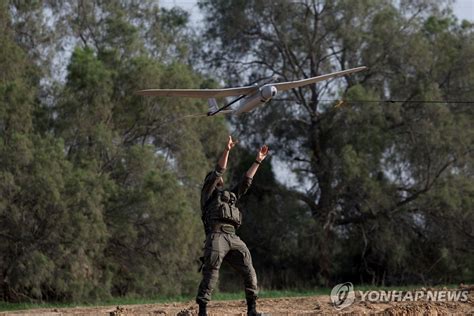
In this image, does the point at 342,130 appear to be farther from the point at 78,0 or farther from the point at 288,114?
the point at 78,0

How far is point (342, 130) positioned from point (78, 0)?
1042 centimetres

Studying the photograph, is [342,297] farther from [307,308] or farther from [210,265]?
[210,265]

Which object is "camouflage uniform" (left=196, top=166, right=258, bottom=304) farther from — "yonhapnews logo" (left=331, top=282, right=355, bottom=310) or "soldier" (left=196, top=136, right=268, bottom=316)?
"yonhapnews logo" (left=331, top=282, right=355, bottom=310)

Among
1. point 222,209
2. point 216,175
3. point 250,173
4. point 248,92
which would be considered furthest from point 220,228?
point 248,92

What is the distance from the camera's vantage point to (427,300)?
1585cm

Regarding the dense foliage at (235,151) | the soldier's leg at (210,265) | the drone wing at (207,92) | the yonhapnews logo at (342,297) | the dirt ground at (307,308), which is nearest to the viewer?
the soldier's leg at (210,265)

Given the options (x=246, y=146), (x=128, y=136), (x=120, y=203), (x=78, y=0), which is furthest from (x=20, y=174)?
(x=246, y=146)

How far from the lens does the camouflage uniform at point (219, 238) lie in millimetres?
11953

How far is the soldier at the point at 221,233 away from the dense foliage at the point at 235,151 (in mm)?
Answer: 12571

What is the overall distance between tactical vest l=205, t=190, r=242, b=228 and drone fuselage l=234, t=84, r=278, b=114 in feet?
10.9

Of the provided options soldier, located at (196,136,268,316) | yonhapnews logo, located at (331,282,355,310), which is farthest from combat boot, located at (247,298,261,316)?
yonhapnews logo, located at (331,282,355,310)

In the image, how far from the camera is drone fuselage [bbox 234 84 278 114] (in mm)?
15207

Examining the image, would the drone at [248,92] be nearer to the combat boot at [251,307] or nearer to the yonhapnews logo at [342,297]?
the yonhapnews logo at [342,297]

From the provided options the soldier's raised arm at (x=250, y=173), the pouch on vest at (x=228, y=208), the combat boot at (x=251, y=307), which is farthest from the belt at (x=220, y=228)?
the combat boot at (x=251, y=307)
